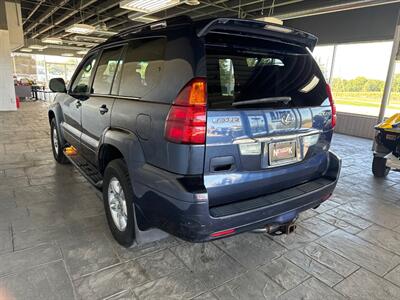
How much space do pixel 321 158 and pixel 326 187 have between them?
225mm

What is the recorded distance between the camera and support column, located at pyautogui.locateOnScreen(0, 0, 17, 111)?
10336 mm

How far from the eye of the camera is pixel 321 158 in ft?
7.15

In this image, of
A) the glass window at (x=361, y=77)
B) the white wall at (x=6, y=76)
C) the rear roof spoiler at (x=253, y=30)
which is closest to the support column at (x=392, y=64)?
the glass window at (x=361, y=77)

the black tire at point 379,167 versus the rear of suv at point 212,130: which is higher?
the rear of suv at point 212,130

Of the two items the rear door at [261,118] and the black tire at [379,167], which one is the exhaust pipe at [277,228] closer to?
the rear door at [261,118]

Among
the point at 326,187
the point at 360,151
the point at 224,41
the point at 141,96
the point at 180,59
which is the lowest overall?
the point at 360,151

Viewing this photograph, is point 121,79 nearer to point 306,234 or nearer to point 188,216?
point 188,216

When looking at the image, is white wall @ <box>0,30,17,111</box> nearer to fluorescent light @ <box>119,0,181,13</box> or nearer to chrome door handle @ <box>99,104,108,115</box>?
fluorescent light @ <box>119,0,181,13</box>

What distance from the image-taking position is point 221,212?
63.3 inches

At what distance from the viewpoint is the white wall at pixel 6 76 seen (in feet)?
34.3

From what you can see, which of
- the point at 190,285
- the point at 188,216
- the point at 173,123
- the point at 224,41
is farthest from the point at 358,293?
the point at 224,41

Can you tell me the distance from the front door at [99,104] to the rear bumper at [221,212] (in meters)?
0.92

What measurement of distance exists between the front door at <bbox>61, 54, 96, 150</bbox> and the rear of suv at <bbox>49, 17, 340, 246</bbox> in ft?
2.39

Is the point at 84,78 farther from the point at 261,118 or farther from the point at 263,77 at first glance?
the point at 261,118
